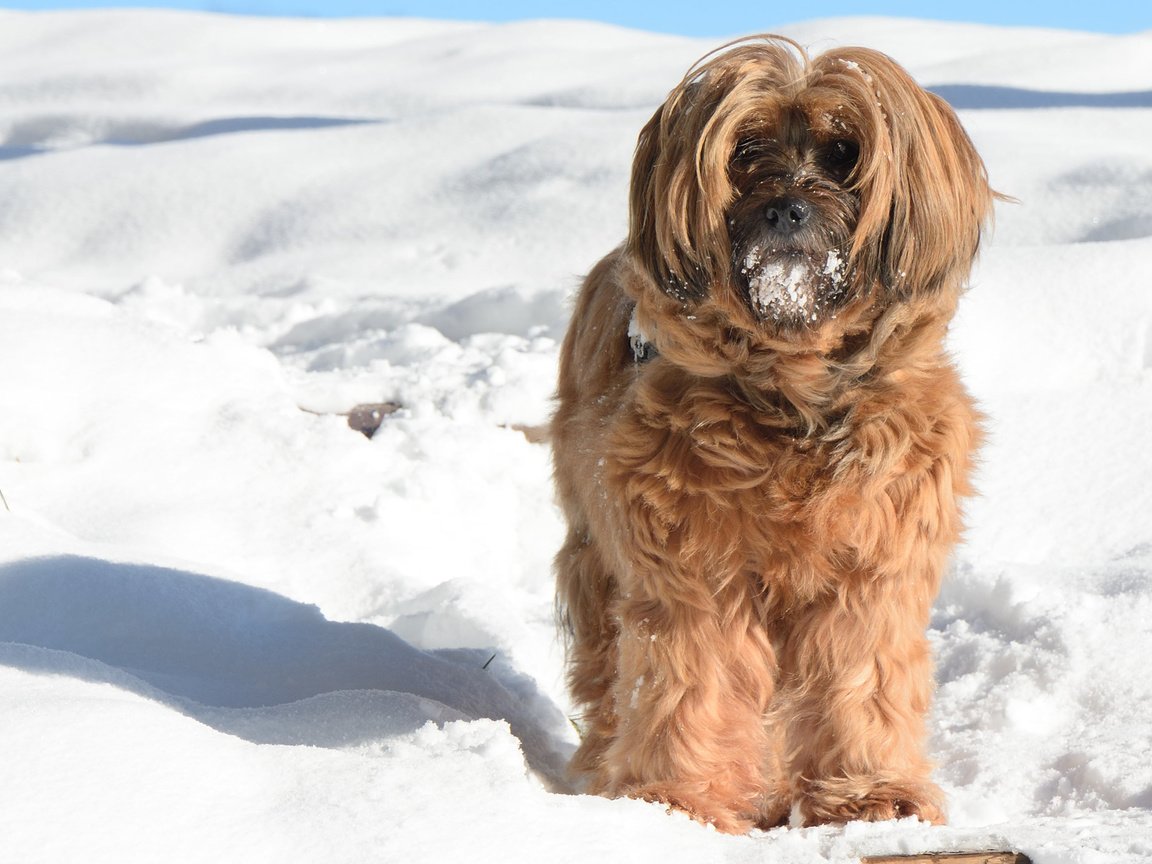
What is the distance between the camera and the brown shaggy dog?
2721mm

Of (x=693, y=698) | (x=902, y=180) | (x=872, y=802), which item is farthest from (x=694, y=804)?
(x=902, y=180)

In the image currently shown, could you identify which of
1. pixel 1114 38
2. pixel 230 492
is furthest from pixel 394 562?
pixel 1114 38

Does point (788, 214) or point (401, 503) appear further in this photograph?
point (401, 503)

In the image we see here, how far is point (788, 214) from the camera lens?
8.66 feet

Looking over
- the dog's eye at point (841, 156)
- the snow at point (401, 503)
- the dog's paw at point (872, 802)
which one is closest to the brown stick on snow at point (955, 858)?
the snow at point (401, 503)

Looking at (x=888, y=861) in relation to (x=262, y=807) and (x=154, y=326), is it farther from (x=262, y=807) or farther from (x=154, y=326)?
(x=154, y=326)

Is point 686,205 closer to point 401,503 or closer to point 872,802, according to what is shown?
point 872,802

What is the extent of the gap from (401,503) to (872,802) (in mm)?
2331

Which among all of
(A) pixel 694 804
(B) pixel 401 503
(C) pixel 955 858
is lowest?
(B) pixel 401 503

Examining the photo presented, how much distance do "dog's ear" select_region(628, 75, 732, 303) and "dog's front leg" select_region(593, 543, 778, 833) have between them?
2.00 ft

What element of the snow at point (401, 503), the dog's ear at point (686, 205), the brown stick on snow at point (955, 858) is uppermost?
the dog's ear at point (686, 205)

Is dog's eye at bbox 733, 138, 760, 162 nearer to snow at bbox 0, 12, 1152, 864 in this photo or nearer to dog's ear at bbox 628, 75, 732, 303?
dog's ear at bbox 628, 75, 732, 303

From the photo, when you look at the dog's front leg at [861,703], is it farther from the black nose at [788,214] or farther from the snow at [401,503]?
the black nose at [788,214]

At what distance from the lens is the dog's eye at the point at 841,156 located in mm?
2748
